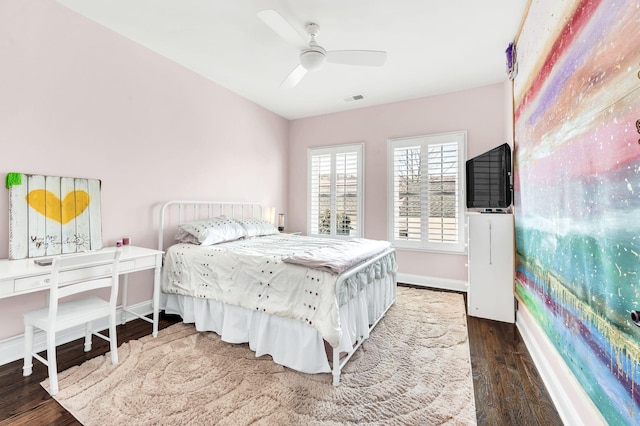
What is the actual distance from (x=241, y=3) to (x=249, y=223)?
2.23 m

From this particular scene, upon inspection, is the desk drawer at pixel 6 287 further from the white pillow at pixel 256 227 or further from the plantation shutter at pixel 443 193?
the plantation shutter at pixel 443 193

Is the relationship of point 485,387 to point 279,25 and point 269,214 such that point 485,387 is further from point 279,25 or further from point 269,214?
point 269,214

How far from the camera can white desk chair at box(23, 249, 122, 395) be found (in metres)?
1.74

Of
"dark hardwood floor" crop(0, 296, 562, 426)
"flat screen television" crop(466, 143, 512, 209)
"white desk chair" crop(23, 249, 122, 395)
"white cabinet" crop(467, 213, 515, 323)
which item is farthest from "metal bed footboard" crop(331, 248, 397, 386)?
"white desk chair" crop(23, 249, 122, 395)

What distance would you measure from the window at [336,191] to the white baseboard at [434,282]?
0.97 metres

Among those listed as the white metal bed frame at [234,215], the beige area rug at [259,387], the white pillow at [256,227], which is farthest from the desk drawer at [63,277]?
the white pillow at [256,227]

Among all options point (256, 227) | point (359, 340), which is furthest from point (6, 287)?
point (359, 340)

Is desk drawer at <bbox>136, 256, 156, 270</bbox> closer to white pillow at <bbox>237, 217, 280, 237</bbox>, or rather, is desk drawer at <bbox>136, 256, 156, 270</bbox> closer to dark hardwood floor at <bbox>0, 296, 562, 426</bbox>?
dark hardwood floor at <bbox>0, 296, 562, 426</bbox>

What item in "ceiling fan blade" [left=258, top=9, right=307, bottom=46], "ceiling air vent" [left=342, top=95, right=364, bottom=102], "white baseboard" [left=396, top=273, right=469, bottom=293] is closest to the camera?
"ceiling fan blade" [left=258, top=9, right=307, bottom=46]

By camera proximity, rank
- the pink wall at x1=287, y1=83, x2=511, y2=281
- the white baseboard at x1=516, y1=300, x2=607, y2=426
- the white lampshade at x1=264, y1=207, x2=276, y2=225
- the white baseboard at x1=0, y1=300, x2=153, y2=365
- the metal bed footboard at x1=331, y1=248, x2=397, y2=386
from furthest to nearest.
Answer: the white lampshade at x1=264, y1=207, x2=276, y2=225 → the pink wall at x1=287, y1=83, x2=511, y2=281 → the white baseboard at x1=0, y1=300, x2=153, y2=365 → the metal bed footboard at x1=331, y1=248, x2=397, y2=386 → the white baseboard at x1=516, y1=300, x2=607, y2=426

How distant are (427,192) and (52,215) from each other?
13.4ft

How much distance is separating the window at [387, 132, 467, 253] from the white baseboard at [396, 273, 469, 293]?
1.40 ft

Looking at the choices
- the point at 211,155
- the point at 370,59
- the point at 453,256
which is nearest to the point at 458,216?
the point at 453,256

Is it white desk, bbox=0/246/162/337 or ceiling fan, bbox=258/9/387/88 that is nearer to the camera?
white desk, bbox=0/246/162/337
